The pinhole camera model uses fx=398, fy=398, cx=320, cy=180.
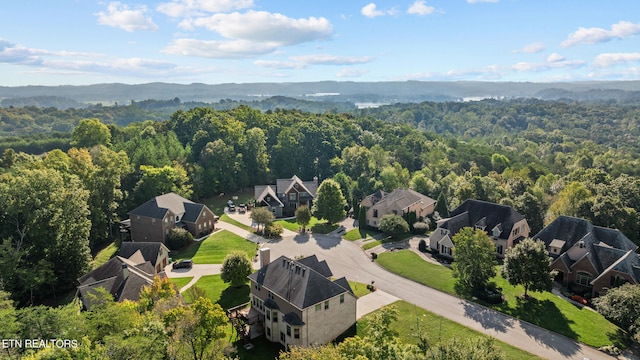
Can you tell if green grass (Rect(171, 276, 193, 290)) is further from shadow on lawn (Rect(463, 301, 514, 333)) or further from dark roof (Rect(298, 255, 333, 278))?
shadow on lawn (Rect(463, 301, 514, 333))

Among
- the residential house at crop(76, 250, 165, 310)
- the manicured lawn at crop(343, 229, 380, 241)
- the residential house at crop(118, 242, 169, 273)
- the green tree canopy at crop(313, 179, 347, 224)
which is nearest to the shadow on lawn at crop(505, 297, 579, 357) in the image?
the manicured lawn at crop(343, 229, 380, 241)

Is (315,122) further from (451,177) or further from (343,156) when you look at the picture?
(451,177)

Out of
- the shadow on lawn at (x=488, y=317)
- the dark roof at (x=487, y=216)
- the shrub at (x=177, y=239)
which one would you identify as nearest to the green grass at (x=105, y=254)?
the shrub at (x=177, y=239)

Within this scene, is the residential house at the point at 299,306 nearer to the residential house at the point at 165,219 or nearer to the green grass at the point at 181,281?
the green grass at the point at 181,281

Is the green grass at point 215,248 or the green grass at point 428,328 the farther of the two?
the green grass at point 215,248

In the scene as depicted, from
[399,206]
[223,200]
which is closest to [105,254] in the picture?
[223,200]

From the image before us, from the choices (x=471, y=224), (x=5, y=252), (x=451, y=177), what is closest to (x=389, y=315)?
(x=471, y=224)
